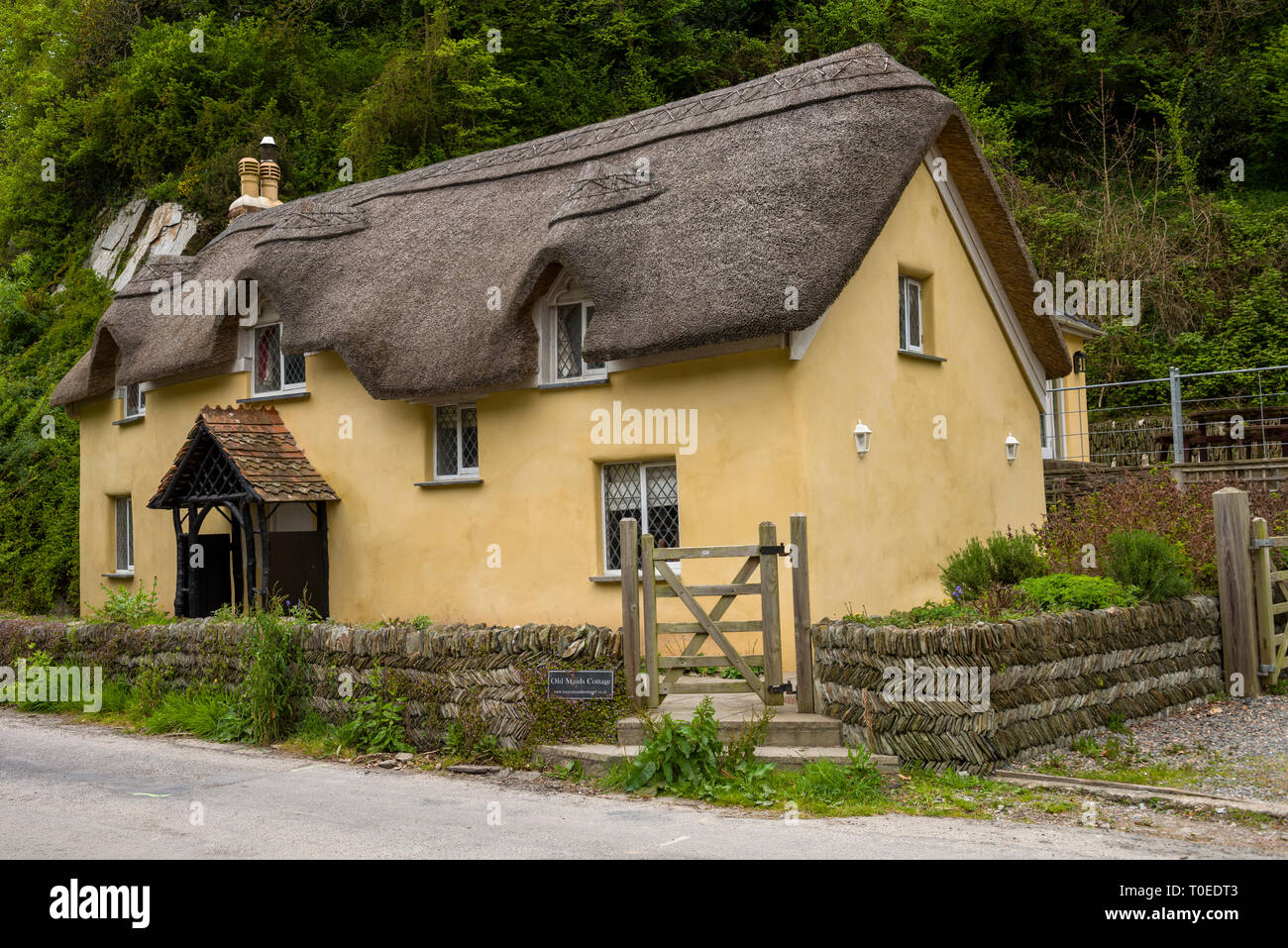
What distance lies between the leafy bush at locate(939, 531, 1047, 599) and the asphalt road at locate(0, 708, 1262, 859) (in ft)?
15.0

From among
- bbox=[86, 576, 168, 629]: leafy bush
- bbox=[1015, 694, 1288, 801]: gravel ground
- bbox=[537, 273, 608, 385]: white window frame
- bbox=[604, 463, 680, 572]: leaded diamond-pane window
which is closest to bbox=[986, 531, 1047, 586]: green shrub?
bbox=[1015, 694, 1288, 801]: gravel ground

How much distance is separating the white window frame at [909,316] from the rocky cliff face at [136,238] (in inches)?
728

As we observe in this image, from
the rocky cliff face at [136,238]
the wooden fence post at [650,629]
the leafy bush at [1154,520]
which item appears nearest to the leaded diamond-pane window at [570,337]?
the wooden fence post at [650,629]

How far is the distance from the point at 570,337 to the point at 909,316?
14.4 feet

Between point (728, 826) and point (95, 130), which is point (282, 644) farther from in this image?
point (95, 130)

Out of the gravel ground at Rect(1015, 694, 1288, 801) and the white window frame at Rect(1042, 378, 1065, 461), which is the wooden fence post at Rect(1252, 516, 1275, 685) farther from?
the white window frame at Rect(1042, 378, 1065, 461)

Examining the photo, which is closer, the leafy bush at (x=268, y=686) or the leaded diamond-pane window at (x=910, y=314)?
the leafy bush at (x=268, y=686)

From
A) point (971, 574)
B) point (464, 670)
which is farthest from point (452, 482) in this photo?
point (971, 574)

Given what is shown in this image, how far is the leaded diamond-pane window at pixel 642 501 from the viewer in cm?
1319

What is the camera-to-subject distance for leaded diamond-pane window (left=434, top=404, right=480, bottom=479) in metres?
14.9

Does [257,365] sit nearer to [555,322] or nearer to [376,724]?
[555,322]

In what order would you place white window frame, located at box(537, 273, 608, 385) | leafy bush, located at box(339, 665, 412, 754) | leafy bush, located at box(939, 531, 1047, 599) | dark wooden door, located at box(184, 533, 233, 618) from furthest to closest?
1. dark wooden door, located at box(184, 533, 233, 618)
2. white window frame, located at box(537, 273, 608, 385)
3. leafy bush, located at box(939, 531, 1047, 599)
4. leafy bush, located at box(339, 665, 412, 754)

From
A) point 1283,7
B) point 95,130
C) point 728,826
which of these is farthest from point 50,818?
point 1283,7

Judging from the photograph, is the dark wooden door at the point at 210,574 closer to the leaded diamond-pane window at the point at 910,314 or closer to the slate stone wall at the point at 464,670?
the slate stone wall at the point at 464,670
